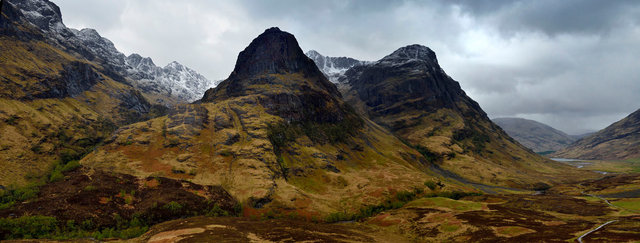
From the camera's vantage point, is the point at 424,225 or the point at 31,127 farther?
the point at 31,127

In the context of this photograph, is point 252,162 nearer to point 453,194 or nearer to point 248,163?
point 248,163

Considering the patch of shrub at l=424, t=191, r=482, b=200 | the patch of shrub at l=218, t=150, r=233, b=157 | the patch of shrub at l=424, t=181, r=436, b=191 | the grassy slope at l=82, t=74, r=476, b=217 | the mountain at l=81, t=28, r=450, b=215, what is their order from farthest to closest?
the patch of shrub at l=424, t=181, r=436, b=191
the patch of shrub at l=424, t=191, r=482, b=200
the patch of shrub at l=218, t=150, r=233, b=157
the grassy slope at l=82, t=74, r=476, b=217
the mountain at l=81, t=28, r=450, b=215

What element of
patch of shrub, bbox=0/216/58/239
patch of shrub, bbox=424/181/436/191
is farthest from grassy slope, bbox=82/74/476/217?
patch of shrub, bbox=0/216/58/239

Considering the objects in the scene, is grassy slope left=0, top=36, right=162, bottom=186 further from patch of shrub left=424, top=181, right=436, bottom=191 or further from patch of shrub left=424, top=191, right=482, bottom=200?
patch of shrub left=424, top=191, right=482, bottom=200

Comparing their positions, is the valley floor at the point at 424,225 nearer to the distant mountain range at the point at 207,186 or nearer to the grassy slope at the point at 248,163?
the distant mountain range at the point at 207,186

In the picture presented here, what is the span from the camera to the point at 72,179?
341 feet

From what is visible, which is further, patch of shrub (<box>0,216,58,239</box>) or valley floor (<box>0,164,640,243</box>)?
patch of shrub (<box>0,216,58,239</box>)

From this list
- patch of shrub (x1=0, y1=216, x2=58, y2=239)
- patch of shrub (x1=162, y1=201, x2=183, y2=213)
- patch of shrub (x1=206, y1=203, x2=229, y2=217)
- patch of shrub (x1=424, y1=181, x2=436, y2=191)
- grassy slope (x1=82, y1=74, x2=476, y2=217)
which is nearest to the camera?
patch of shrub (x1=0, y1=216, x2=58, y2=239)

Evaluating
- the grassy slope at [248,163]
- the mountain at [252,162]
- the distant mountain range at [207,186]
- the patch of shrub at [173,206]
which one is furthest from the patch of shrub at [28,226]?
the grassy slope at [248,163]

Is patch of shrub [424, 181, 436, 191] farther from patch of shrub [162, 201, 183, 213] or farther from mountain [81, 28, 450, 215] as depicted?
patch of shrub [162, 201, 183, 213]

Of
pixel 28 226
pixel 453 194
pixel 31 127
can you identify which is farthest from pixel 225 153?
pixel 453 194

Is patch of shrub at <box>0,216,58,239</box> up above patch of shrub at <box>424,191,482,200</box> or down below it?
above

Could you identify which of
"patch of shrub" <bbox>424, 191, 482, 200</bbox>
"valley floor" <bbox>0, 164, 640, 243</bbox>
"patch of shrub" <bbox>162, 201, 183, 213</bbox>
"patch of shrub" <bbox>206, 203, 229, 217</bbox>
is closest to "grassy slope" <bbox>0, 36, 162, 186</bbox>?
"valley floor" <bbox>0, 164, 640, 243</bbox>

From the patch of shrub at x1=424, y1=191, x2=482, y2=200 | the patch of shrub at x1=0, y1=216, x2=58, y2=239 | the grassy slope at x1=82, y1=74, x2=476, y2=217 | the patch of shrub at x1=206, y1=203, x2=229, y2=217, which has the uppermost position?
the grassy slope at x1=82, y1=74, x2=476, y2=217
